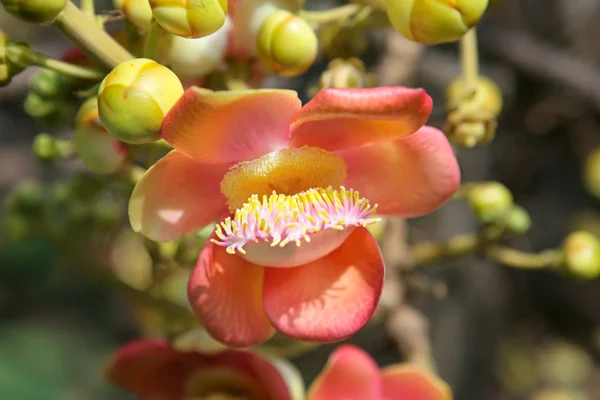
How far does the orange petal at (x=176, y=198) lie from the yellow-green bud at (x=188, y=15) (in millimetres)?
85

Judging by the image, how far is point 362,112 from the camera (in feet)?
1.49

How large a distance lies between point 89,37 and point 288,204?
0.54 feet

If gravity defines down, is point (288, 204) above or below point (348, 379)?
above

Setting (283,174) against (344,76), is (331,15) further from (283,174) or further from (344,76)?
(283,174)

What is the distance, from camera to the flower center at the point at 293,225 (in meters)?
0.50

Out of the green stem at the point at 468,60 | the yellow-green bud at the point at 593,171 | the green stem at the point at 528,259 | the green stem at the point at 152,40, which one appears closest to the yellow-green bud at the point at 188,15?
the green stem at the point at 152,40

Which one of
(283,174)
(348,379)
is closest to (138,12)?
(283,174)

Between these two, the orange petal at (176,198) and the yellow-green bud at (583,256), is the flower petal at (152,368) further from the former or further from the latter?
the yellow-green bud at (583,256)

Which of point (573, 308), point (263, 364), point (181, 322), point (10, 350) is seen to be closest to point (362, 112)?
point (263, 364)

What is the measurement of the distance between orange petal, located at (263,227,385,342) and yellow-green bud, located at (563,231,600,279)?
0.85 feet

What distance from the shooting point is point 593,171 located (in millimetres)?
1438

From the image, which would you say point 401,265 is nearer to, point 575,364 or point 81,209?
point 81,209

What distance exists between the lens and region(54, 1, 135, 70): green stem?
0.49m

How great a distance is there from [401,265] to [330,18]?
11.2 inches
